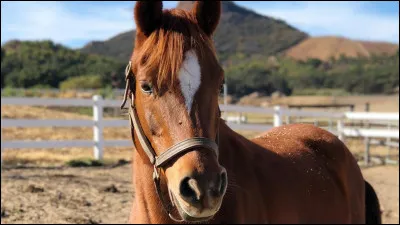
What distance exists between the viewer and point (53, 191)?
227 inches

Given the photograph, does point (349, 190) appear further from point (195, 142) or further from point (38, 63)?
point (38, 63)

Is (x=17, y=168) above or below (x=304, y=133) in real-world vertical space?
below

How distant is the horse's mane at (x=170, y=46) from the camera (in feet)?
5.77

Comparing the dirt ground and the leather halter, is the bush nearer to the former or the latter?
the dirt ground

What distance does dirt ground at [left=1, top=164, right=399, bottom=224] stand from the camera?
191 inches

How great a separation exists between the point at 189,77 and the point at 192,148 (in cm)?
28

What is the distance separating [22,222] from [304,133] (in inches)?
116

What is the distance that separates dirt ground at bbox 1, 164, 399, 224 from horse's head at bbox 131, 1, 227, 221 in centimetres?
324

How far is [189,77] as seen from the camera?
175 cm

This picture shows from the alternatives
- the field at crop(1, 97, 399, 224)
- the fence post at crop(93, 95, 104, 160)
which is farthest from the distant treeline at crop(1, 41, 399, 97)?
the field at crop(1, 97, 399, 224)

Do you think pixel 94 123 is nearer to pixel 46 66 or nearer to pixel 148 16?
pixel 148 16

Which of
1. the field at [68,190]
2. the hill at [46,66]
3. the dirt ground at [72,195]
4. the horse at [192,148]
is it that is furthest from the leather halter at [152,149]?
the hill at [46,66]

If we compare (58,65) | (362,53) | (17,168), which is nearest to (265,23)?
(362,53)

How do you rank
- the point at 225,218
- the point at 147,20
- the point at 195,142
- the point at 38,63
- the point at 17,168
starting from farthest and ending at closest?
1. the point at 38,63
2. the point at 17,168
3. the point at 225,218
4. the point at 147,20
5. the point at 195,142
